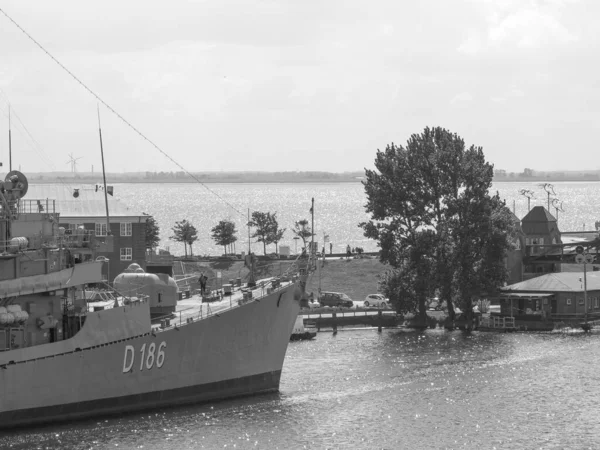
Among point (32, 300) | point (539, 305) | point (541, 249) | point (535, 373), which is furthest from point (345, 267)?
point (32, 300)

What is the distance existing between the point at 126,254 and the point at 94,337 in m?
35.2

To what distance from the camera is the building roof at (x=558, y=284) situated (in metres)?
94.4

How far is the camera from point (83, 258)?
194 feet

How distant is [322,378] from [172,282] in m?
10.7

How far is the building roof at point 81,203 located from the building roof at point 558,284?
30.3 metres

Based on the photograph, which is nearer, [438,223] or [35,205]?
[35,205]

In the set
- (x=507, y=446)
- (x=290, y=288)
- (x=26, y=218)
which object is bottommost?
(x=507, y=446)

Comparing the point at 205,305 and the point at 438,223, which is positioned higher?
the point at 438,223

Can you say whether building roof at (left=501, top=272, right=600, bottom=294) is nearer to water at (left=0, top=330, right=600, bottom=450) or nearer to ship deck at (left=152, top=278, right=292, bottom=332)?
water at (left=0, top=330, right=600, bottom=450)

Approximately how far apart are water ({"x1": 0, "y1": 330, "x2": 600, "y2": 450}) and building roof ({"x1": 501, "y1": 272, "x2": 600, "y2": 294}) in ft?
48.7

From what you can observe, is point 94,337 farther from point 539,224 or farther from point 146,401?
point 539,224

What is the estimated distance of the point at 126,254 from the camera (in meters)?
91.8

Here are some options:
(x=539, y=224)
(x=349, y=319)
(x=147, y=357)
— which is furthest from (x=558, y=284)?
(x=147, y=357)

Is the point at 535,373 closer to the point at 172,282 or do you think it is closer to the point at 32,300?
the point at 172,282
